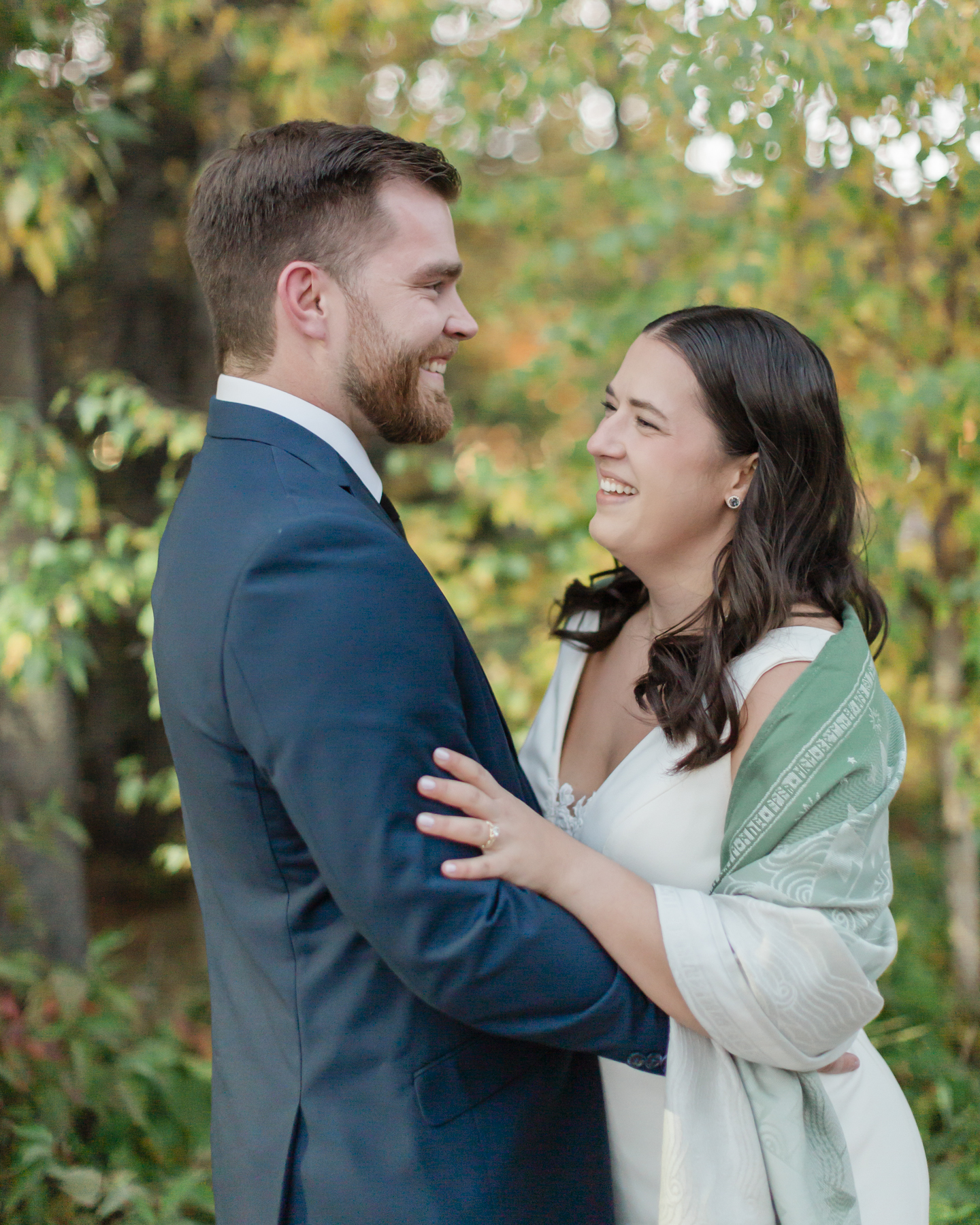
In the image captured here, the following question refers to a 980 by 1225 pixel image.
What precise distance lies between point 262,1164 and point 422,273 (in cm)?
129

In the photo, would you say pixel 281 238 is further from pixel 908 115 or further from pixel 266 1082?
pixel 908 115

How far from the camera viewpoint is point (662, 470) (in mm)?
1800

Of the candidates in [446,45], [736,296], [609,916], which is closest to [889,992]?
[736,296]

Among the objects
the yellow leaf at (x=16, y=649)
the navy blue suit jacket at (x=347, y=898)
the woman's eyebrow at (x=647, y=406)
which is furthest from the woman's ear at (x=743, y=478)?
the yellow leaf at (x=16, y=649)

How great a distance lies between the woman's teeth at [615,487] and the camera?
185 cm

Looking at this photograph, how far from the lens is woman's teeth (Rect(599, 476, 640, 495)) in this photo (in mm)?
1853

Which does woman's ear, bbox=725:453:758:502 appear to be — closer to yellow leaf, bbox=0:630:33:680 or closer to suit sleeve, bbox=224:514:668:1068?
suit sleeve, bbox=224:514:668:1068

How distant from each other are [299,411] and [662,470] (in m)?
0.68

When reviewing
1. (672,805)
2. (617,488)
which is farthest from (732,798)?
(617,488)

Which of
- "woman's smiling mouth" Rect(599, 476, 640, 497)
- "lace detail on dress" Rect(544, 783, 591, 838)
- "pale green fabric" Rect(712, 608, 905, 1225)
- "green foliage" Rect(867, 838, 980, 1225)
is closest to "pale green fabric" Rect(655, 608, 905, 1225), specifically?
"pale green fabric" Rect(712, 608, 905, 1225)

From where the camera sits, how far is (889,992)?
3670mm

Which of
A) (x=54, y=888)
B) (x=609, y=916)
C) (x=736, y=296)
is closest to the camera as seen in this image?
(x=609, y=916)

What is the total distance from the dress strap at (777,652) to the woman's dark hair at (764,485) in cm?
2

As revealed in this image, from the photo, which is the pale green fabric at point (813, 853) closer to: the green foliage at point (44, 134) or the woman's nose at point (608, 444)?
the woman's nose at point (608, 444)
